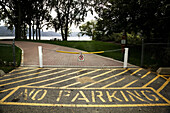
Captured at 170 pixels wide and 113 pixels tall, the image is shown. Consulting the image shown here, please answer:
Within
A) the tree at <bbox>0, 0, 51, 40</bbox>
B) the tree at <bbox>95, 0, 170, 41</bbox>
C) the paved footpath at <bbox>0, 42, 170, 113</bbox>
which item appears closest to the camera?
the paved footpath at <bbox>0, 42, 170, 113</bbox>

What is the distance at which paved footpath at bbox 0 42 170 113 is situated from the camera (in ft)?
11.8

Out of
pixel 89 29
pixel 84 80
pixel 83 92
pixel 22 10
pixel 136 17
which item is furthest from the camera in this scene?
pixel 89 29

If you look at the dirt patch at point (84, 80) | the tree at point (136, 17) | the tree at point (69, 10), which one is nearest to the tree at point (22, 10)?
the tree at point (69, 10)

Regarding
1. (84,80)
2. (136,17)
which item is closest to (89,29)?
(136,17)

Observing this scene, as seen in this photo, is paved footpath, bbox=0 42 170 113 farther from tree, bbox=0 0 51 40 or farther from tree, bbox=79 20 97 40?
tree, bbox=79 20 97 40

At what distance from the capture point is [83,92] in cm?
455

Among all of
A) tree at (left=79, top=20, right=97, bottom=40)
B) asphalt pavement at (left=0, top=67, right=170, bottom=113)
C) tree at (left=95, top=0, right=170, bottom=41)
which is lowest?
asphalt pavement at (left=0, top=67, right=170, bottom=113)

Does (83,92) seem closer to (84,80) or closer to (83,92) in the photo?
(83,92)

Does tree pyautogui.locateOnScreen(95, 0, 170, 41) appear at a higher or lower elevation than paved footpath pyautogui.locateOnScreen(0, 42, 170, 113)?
higher

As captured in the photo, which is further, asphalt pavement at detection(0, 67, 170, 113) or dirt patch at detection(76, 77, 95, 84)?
dirt patch at detection(76, 77, 95, 84)

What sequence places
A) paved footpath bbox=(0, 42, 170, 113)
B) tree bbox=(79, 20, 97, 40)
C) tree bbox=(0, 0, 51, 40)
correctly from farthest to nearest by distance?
tree bbox=(79, 20, 97, 40) → tree bbox=(0, 0, 51, 40) → paved footpath bbox=(0, 42, 170, 113)

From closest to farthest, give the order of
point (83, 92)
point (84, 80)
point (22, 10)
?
point (83, 92) < point (84, 80) < point (22, 10)

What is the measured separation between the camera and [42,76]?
20.0 feet

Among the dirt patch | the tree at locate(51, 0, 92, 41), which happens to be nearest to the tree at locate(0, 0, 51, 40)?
the tree at locate(51, 0, 92, 41)
